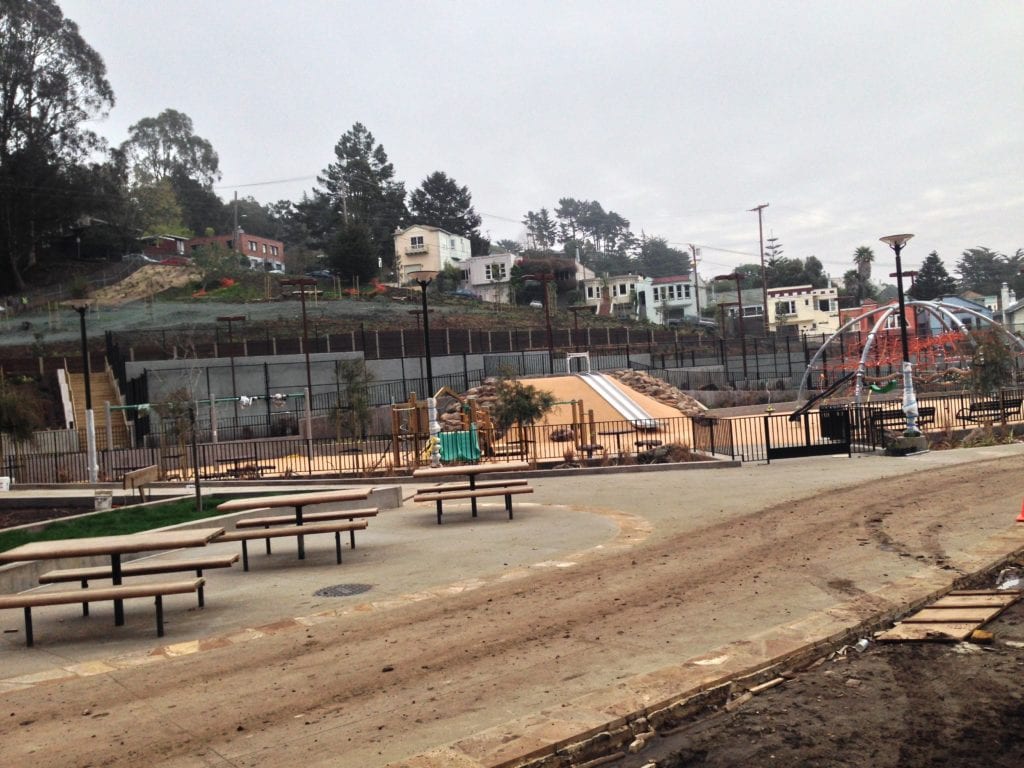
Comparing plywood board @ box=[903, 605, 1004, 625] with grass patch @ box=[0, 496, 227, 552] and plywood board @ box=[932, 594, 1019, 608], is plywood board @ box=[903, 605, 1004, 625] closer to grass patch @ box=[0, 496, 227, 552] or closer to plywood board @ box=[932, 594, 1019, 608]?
plywood board @ box=[932, 594, 1019, 608]

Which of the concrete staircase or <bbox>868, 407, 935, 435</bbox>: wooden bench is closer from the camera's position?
<bbox>868, 407, 935, 435</bbox>: wooden bench

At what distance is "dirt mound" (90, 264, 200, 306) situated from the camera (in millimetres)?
70312

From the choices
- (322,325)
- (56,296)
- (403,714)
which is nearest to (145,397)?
(322,325)

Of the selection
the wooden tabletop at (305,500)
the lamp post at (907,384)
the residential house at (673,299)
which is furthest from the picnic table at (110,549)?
the residential house at (673,299)

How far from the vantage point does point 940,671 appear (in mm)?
6039

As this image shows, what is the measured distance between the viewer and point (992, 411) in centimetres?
2825

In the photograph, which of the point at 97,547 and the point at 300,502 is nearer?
the point at 97,547

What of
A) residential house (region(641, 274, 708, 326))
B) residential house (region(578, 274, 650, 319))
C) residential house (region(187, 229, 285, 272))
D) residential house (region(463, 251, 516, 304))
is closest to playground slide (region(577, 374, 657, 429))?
residential house (region(463, 251, 516, 304))

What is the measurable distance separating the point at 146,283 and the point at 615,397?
165ft

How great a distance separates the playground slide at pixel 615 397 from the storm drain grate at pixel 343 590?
2280cm

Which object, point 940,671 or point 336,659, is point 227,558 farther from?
point 940,671

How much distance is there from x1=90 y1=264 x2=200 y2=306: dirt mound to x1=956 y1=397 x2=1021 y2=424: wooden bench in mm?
61136

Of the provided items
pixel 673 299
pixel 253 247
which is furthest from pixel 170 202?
pixel 673 299

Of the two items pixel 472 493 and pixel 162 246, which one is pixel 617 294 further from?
pixel 472 493
